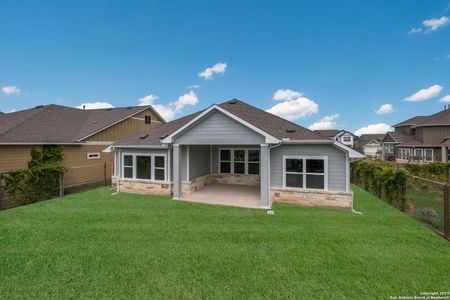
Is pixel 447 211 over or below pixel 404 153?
below

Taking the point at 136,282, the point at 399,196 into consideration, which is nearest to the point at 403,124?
the point at 399,196

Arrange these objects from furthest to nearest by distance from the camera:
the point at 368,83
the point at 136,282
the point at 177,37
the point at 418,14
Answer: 1. the point at 368,83
2. the point at 177,37
3. the point at 418,14
4. the point at 136,282

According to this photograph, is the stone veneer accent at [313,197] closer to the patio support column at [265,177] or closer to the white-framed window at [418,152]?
the patio support column at [265,177]

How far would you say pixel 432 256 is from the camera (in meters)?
4.53

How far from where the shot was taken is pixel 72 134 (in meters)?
14.3

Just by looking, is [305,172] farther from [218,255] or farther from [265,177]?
[218,255]

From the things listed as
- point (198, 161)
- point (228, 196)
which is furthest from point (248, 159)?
point (228, 196)

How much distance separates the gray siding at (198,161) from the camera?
1054 cm

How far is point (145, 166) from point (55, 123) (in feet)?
31.1

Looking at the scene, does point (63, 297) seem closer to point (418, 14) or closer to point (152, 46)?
point (152, 46)

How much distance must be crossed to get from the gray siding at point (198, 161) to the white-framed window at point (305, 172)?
4.69 m

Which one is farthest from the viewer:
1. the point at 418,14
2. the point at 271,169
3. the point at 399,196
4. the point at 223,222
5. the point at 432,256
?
the point at 418,14

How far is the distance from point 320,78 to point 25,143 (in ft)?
68.3

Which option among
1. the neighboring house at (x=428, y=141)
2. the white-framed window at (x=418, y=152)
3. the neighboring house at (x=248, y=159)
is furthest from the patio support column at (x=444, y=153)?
the neighboring house at (x=248, y=159)
